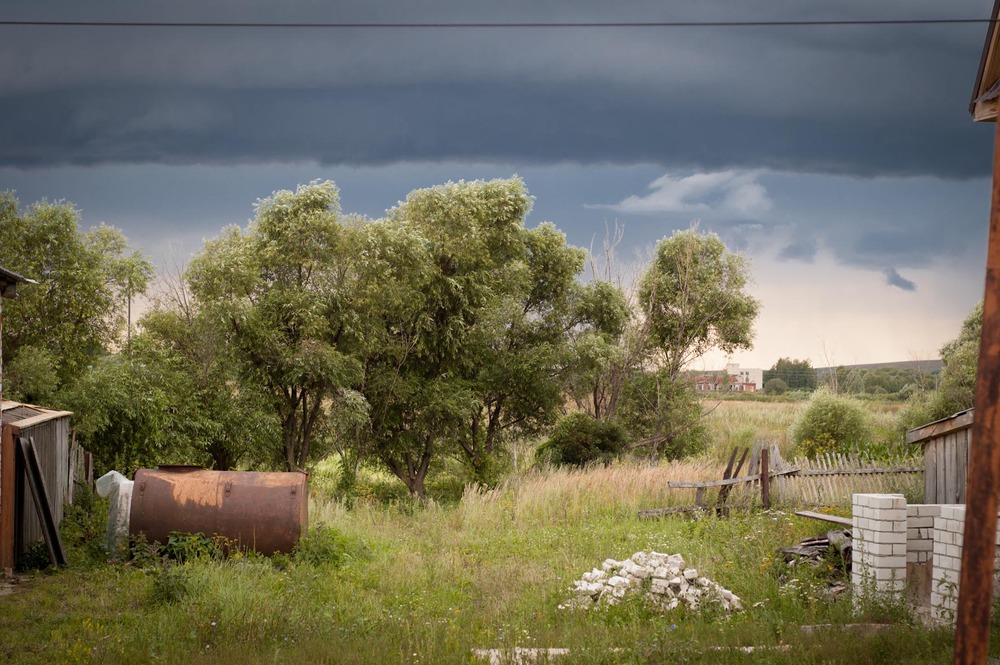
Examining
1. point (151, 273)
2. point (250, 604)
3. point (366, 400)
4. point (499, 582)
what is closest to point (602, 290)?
point (366, 400)

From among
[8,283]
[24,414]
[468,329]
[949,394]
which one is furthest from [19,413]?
[949,394]

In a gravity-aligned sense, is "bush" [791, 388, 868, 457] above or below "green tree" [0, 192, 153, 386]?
below

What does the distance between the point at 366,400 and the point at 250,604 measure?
13363mm

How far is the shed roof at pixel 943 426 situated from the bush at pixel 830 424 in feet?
48.7

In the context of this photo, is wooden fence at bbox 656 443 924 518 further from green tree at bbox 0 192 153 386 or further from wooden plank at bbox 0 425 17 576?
green tree at bbox 0 192 153 386

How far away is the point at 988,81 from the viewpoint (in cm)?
806

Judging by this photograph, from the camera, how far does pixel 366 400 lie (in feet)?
70.5

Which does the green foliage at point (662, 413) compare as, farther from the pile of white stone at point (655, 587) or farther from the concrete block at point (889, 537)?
the concrete block at point (889, 537)

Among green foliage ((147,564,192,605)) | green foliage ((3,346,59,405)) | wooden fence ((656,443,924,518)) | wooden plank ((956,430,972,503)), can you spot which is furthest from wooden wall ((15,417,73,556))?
wooden plank ((956,430,972,503))

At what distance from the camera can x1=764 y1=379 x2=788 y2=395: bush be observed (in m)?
47.7

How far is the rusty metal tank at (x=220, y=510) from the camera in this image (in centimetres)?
1148

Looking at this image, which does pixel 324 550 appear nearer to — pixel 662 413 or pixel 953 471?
pixel 953 471

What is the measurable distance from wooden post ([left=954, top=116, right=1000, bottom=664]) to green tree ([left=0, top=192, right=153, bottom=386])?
64.2 feet

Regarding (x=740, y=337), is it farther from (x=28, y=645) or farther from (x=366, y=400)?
A: (x=28, y=645)
